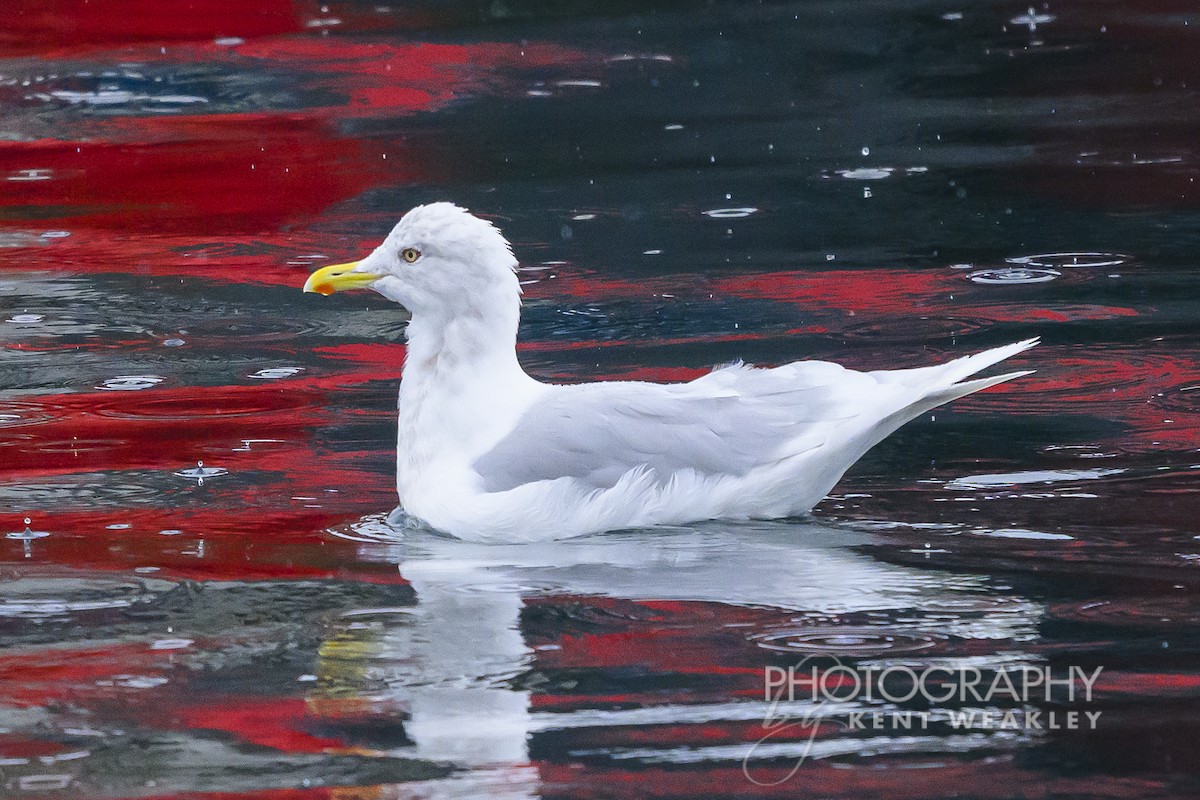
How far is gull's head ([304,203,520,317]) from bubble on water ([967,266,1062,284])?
3281 millimetres

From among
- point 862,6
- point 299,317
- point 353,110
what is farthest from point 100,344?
point 862,6

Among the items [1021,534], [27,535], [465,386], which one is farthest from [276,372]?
[1021,534]

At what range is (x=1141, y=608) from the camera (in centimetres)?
464

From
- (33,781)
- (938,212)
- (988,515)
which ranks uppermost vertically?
(938,212)

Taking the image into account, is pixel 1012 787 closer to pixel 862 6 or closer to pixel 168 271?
pixel 168 271

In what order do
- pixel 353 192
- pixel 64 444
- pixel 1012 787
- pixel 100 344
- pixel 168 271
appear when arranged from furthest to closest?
pixel 353 192 < pixel 168 271 < pixel 100 344 < pixel 64 444 < pixel 1012 787

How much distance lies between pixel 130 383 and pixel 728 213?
3.17m

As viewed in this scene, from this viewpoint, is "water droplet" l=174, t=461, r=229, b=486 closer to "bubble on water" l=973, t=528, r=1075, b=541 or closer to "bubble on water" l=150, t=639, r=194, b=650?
"bubble on water" l=150, t=639, r=194, b=650

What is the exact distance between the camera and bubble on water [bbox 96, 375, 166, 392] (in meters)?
7.18

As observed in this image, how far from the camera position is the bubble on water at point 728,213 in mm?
9172

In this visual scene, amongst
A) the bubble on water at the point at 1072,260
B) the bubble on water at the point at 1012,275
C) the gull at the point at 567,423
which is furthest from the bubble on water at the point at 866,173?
the gull at the point at 567,423

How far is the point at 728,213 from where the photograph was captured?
30.2 feet

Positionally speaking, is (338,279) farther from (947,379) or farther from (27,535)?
(947,379)

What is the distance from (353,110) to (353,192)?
1.26 m
